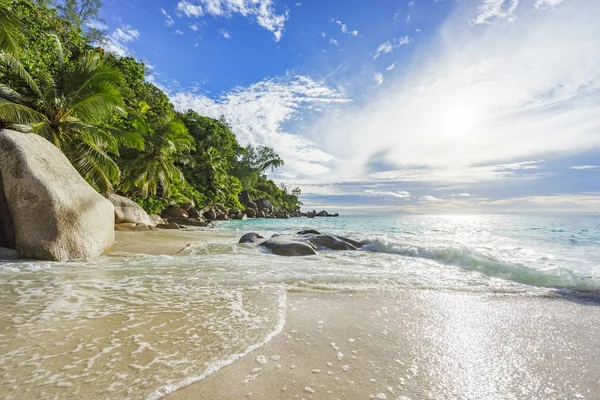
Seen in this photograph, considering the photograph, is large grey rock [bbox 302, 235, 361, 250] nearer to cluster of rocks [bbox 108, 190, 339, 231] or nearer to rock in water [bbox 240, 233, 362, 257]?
rock in water [bbox 240, 233, 362, 257]

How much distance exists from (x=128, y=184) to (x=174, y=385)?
20133 millimetres

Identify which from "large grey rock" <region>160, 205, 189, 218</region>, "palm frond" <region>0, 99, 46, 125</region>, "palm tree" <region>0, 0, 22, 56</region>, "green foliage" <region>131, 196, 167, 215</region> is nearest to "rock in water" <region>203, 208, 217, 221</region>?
"large grey rock" <region>160, 205, 189, 218</region>

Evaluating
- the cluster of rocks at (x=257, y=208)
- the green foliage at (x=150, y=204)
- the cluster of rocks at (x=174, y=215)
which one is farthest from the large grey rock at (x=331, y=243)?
the cluster of rocks at (x=257, y=208)

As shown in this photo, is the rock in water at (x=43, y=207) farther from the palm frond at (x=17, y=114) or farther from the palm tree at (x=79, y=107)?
the palm tree at (x=79, y=107)

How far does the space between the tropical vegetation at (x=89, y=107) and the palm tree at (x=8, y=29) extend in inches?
0.9

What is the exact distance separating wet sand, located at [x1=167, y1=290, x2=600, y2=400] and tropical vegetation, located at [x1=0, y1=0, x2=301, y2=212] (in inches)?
415

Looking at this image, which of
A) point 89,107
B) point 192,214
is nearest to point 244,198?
point 192,214

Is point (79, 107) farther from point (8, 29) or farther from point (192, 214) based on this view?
point (192, 214)

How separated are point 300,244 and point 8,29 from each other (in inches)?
389

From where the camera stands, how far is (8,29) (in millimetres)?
8008

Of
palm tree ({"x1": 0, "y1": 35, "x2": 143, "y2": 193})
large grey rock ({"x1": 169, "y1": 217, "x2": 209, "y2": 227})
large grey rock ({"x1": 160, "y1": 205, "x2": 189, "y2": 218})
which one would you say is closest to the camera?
palm tree ({"x1": 0, "y1": 35, "x2": 143, "y2": 193})

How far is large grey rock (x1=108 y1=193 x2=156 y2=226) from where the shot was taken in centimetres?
1413

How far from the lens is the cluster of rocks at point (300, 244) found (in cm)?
845

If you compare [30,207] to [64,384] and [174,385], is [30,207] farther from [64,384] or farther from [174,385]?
[174,385]
